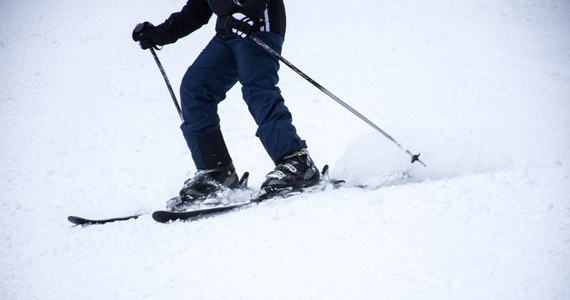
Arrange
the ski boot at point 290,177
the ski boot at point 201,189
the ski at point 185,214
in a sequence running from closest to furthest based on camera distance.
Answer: the ski at point 185,214, the ski boot at point 290,177, the ski boot at point 201,189

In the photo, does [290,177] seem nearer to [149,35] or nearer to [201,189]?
[201,189]

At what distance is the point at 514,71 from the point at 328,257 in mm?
6383

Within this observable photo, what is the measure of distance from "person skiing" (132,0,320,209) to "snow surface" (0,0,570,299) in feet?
1.22

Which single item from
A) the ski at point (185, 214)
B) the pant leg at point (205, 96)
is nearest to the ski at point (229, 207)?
the ski at point (185, 214)

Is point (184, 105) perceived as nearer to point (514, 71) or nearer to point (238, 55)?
point (238, 55)

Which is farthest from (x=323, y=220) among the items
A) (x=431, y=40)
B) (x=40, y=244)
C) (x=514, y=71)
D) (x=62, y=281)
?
(x=431, y=40)

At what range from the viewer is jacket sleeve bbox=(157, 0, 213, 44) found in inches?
123

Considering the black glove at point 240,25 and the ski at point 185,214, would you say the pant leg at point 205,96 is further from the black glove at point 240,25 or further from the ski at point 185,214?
the ski at point 185,214

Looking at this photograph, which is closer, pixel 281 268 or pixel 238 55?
pixel 281 268

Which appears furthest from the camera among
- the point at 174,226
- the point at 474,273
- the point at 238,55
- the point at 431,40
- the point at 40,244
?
the point at 431,40

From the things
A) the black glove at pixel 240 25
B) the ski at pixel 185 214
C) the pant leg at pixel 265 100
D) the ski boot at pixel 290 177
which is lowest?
the ski at pixel 185 214

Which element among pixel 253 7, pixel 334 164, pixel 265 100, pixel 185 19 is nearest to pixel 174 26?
pixel 185 19

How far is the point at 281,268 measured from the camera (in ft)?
5.24

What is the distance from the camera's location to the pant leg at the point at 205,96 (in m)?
2.74
